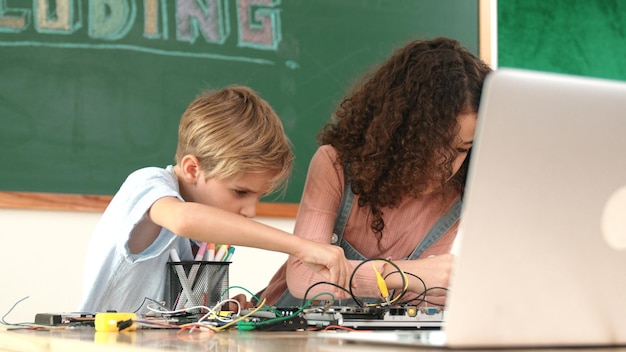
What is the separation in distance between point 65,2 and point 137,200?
1055mm

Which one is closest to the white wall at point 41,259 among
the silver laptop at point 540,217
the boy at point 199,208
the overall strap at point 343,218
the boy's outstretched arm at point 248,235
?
the boy at point 199,208

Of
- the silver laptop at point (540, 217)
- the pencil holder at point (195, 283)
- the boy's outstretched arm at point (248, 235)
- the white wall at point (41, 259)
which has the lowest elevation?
the white wall at point (41, 259)

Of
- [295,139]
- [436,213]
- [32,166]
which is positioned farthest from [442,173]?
[32,166]

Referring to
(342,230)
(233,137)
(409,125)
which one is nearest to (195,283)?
(233,137)

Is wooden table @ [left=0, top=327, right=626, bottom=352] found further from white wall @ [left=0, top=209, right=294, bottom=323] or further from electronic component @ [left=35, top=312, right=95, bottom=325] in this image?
white wall @ [left=0, top=209, right=294, bottom=323]

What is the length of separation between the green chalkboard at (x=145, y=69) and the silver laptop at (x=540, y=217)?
6.07 feet

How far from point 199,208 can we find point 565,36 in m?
2.55

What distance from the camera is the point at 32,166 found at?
2332 mm

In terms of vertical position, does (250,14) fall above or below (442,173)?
above

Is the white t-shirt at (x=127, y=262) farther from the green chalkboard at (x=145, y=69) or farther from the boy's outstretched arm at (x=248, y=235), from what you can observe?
the green chalkboard at (x=145, y=69)

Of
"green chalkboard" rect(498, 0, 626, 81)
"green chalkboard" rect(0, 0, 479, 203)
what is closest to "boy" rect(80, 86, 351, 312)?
"green chalkboard" rect(0, 0, 479, 203)

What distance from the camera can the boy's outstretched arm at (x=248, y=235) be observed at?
1.44 meters

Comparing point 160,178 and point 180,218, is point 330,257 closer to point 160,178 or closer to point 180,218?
point 180,218

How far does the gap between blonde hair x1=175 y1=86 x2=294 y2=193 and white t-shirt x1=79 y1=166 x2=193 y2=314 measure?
113mm
